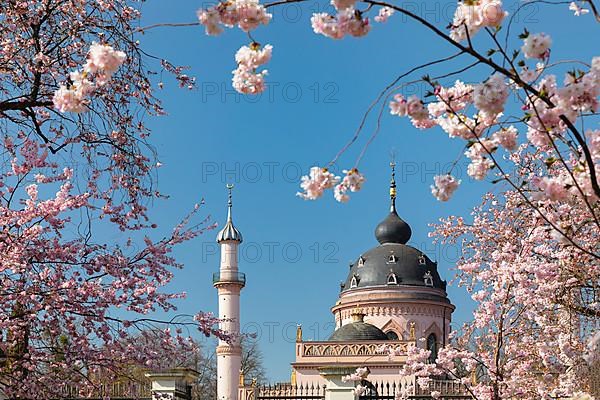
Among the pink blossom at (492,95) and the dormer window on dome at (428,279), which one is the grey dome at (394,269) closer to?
the dormer window on dome at (428,279)

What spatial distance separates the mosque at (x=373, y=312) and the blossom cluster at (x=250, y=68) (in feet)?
84.8

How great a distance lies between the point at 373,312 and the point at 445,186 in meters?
38.0

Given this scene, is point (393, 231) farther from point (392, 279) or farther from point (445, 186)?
point (445, 186)

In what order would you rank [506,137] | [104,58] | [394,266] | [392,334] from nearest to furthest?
[104,58], [506,137], [392,334], [394,266]

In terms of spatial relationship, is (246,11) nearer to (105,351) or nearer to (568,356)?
(105,351)

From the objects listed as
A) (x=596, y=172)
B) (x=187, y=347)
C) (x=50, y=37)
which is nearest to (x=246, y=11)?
(x=596, y=172)

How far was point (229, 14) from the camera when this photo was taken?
154 inches

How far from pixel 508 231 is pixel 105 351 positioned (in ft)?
19.9

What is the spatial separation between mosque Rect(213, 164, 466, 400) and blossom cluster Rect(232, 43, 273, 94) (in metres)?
25.8

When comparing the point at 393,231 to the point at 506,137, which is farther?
the point at 393,231

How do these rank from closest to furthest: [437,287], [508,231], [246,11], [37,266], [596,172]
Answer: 1. [246,11]
2. [596,172]
3. [37,266]
4. [508,231]
5. [437,287]

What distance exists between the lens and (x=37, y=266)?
7348mm

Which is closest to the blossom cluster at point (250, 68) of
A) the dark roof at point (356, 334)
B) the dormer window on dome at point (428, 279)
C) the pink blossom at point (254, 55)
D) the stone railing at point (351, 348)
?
the pink blossom at point (254, 55)

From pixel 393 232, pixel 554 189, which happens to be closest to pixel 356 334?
pixel 393 232
